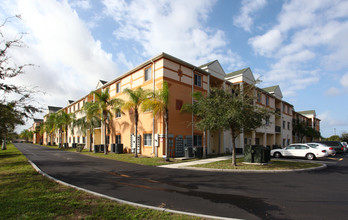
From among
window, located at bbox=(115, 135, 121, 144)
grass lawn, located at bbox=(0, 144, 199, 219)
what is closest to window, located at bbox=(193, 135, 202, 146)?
window, located at bbox=(115, 135, 121, 144)

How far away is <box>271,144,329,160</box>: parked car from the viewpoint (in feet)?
58.7

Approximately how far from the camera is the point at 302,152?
18922 millimetres

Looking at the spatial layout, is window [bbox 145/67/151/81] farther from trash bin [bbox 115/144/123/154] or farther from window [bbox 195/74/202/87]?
trash bin [bbox 115/144/123/154]

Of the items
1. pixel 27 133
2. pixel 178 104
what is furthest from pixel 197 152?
pixel 27 133

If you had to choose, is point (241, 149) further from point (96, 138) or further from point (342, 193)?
point (96, 138)

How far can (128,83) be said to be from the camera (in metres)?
23.5

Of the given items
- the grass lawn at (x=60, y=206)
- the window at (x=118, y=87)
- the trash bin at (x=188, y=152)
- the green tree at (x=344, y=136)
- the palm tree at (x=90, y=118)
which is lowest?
the green tree at (x=344, y=136)

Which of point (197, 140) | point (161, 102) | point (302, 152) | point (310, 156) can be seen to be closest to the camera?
point (161, 102)

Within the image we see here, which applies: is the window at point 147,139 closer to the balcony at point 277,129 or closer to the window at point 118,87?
the window at point 118,87

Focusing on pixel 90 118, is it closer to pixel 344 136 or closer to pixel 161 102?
pixel 161 102

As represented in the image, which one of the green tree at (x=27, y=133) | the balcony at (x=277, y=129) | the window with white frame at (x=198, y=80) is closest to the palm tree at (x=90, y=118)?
the window with white frame at (x=198, y=80)

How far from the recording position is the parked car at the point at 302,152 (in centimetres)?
1790

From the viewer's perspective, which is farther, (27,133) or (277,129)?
(27,133)

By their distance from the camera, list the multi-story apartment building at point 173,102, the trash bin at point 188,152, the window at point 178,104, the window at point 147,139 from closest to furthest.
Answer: the trash bin at point 188,152 → the multi-story apartment building at point 173,102 → the window at point 178,104 → the window at point 147,139
